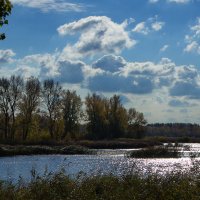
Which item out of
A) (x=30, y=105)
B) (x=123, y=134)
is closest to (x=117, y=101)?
(x=123, y=134)

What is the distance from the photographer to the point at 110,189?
13258 mm

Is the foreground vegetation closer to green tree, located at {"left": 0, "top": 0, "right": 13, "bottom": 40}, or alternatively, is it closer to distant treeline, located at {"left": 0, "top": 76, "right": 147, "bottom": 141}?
green tree, located at {"left": 0, "top": 0, "right": 13, "bottom": 40}

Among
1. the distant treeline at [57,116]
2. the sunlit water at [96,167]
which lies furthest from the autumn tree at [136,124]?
the sunlit water at [96,167]

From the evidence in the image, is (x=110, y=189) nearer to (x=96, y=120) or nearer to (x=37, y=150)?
(x=37, y=150)

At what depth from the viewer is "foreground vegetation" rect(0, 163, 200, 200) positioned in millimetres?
11344

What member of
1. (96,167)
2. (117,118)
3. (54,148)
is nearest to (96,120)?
(117,118)

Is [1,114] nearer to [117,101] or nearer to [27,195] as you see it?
[117,101]

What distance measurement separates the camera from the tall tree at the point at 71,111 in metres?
92.7

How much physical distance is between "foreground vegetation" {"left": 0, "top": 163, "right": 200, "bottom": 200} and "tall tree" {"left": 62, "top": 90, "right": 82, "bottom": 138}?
251 ft

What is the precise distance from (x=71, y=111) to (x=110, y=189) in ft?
264

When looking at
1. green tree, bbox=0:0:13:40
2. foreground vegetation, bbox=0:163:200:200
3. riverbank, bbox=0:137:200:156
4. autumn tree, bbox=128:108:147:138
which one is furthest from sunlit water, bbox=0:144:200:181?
autumn tree, bbox=128:108:147:138

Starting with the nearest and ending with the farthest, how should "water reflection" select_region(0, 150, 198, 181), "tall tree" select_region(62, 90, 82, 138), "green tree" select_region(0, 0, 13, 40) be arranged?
1. "green tree" select_region(0, 0, 13, 40)
2. "water reflection" select_region(0, 150, 198, 181)
3. "tall tree" select_region(62, 90, 82, 138)

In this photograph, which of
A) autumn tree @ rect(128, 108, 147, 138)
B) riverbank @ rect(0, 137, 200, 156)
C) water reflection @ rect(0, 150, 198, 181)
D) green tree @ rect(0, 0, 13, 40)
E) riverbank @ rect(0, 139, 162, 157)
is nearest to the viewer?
green tree @ rect(0, 0, 13, 40)

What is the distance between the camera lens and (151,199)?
11.0 meters
